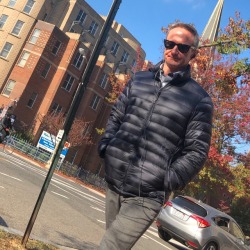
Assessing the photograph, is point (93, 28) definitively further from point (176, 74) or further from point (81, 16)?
point (176, 74)

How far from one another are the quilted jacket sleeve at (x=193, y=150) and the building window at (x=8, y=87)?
36175mm

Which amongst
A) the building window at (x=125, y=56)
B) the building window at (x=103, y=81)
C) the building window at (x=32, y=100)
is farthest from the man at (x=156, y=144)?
the building window at (x=125, y=56)

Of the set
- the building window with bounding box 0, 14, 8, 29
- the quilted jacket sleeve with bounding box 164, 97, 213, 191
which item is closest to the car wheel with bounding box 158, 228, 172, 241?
the quilted jacket sleeve with bounding box 164, 97, 213, 191

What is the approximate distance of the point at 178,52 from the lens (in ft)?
9.99

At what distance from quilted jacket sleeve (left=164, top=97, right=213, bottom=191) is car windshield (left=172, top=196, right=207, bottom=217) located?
8.50 m

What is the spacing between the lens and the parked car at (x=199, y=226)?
10.5 meters

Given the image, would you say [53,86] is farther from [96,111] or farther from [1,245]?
[1,245]

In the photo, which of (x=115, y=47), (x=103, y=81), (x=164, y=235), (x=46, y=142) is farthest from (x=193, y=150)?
(x=115, y=47)

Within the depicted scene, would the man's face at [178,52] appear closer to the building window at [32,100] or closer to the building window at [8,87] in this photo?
the building window at [32,100]

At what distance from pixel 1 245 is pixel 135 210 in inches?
92.3

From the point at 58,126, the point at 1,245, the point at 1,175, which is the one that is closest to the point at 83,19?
the point at 58,126

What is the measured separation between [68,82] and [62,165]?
12.4m

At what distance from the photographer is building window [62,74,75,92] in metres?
40.4

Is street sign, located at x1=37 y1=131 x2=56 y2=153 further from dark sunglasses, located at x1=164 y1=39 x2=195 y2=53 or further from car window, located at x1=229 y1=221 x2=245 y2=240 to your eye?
dark sunglasses, located at x1=164 y1=39 x2=195 y2=53
